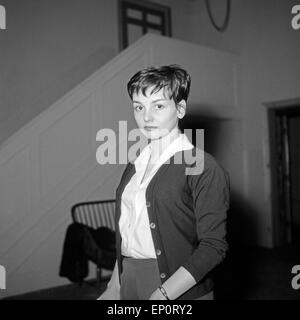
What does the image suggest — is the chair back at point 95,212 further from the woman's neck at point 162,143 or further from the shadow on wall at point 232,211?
the woman's neck at point 162,143

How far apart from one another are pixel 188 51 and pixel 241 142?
5.80ft

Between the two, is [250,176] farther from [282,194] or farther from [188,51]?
[188,51]

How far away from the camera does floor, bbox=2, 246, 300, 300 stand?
3719 mm

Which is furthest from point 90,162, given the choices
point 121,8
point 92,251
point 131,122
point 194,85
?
point 121,8

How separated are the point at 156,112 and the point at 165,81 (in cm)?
9

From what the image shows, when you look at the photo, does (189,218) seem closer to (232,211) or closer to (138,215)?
(138,215)

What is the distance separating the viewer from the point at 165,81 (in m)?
1.11

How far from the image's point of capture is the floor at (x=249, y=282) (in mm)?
3719

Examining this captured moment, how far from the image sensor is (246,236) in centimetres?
593

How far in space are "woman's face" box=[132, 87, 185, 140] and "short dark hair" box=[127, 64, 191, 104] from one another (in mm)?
13

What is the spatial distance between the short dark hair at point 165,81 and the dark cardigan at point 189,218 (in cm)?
20

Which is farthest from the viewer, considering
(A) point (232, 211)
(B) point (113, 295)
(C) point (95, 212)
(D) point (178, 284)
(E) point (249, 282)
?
(A) point (232, 211)

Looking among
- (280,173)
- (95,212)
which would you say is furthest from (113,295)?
(280,173)

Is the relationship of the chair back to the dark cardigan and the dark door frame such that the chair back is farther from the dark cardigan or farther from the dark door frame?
the dark cardigan
